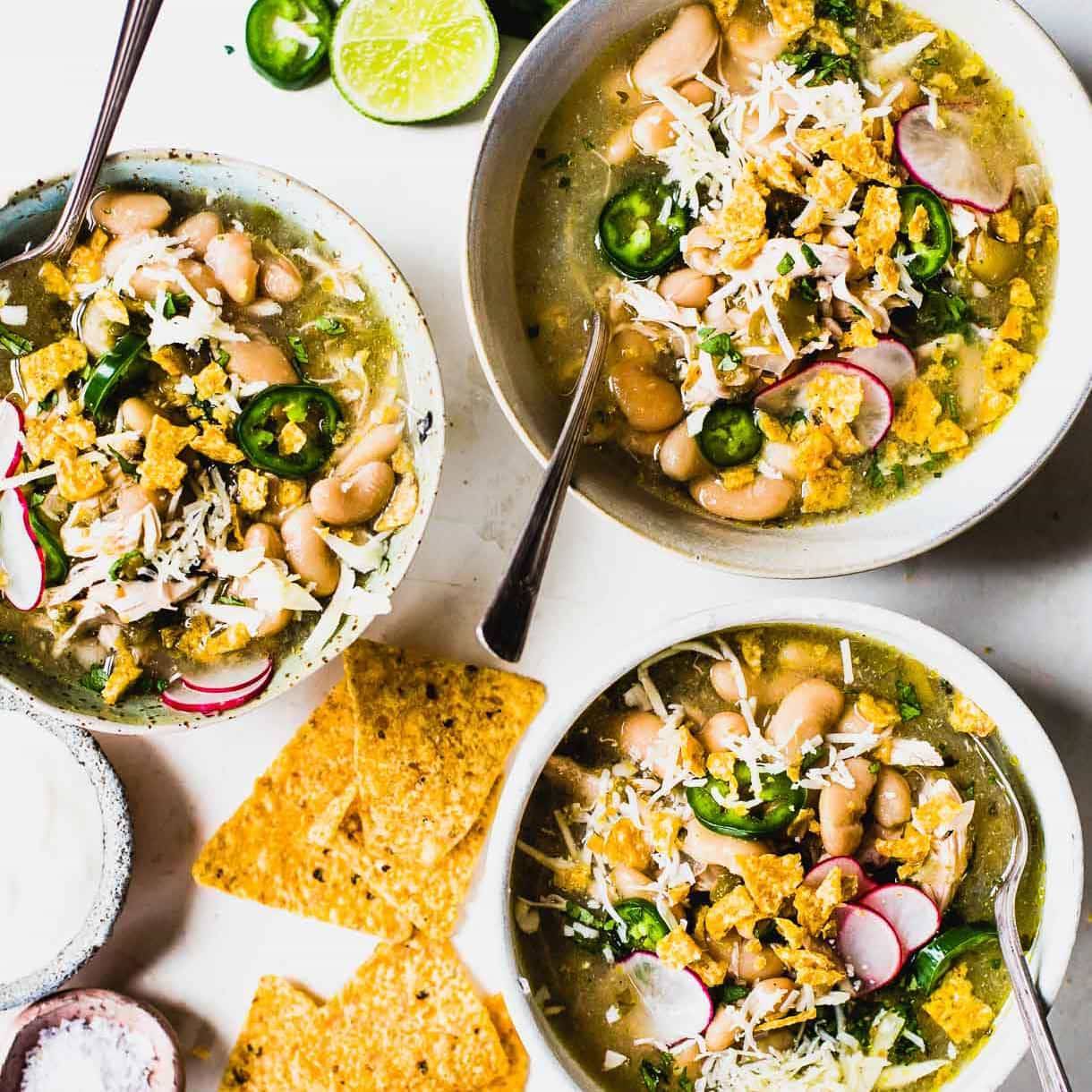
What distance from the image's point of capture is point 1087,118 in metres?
2.01

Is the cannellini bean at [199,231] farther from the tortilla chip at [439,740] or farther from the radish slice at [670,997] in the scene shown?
the radish slice at [670,997]

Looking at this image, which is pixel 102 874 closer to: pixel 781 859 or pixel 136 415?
pixel 136 415

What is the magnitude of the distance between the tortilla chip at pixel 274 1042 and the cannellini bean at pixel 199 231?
1.46 meters

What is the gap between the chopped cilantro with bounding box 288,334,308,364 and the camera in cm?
228

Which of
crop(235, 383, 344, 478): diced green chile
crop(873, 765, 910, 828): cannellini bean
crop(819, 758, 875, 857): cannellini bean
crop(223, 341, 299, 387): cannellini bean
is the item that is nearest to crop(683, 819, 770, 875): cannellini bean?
crop(819, 758, 875, 857): cannellini bean

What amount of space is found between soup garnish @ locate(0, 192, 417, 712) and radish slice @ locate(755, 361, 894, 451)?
666mm

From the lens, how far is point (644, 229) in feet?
6.86

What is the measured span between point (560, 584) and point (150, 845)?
1.02 metres

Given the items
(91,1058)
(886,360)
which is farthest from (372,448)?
(91,1058)

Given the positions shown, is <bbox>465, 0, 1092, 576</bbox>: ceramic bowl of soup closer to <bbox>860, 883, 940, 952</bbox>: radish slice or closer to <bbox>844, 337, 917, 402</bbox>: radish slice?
<bbox>844, 337, 917, 402</bbox>: radish slice

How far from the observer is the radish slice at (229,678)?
2246 mm

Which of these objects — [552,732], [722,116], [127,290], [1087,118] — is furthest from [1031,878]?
[127,290]

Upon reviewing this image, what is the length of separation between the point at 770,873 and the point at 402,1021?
871 millimetres

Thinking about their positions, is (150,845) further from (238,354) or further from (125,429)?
(238,354)
